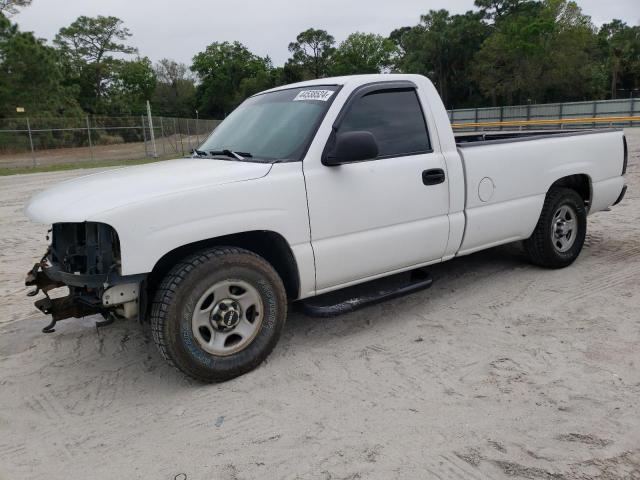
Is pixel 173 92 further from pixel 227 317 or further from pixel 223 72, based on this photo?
pixel 227 317

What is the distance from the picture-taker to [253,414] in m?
3.23

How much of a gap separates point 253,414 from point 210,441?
0.33 metres

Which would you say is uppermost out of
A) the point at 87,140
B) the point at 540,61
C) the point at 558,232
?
the point at 540,61

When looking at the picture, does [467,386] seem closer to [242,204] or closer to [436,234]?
[436,234]

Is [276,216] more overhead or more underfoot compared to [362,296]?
more overhead

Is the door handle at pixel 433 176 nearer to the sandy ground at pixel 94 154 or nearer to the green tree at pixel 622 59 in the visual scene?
the sandy ground at pixel 94 154

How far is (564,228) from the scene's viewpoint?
5625 millimetres

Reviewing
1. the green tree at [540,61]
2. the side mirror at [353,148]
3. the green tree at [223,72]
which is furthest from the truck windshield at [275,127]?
the green tree at [223,72]

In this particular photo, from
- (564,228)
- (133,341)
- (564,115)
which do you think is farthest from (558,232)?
(564,115)

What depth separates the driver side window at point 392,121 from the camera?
13.7 ft

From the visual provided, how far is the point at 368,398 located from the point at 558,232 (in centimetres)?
328

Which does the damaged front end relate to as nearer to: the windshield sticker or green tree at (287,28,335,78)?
the windshield sticker

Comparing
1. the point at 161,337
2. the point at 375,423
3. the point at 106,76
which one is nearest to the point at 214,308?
the point at 161,337

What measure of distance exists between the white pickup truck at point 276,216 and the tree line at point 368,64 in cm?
4234
